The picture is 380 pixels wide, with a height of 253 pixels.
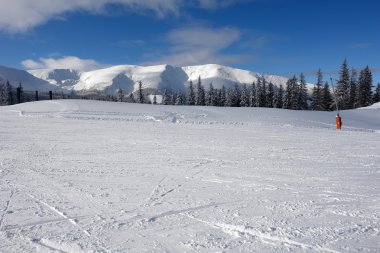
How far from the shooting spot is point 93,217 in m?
5.10

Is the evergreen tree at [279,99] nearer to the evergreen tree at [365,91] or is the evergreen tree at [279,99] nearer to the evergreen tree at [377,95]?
the evergreen tree at [365,91]

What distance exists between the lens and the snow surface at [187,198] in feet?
14.1

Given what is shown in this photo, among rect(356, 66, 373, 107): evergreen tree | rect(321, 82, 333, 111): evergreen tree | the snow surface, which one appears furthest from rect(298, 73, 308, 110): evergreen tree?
the snow surface

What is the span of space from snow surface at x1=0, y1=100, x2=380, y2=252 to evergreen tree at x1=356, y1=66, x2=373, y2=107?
210 ft

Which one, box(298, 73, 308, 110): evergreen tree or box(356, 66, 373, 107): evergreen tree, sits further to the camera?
box(298, 73, 308, 110): evergreen tree

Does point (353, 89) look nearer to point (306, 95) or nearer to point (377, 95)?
point (377, 95)

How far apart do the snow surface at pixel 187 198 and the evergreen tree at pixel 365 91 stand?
210 feet

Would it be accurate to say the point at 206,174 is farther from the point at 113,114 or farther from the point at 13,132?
the point at 113,114

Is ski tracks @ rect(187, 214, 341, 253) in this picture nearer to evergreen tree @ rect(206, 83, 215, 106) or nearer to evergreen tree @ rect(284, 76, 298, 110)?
evergreen tree @ rect(284, 76, 298, 110)

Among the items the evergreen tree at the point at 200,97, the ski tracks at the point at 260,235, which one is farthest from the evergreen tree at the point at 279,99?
the ski tracks at the point at 260,235

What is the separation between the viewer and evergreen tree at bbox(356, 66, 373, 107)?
225 feet

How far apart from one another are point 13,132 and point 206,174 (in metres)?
12.2

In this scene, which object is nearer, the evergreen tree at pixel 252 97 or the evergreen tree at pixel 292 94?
the evergreen tree at pixel 292 94

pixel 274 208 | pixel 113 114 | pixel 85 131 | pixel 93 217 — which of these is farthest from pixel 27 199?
pixel 113 114
